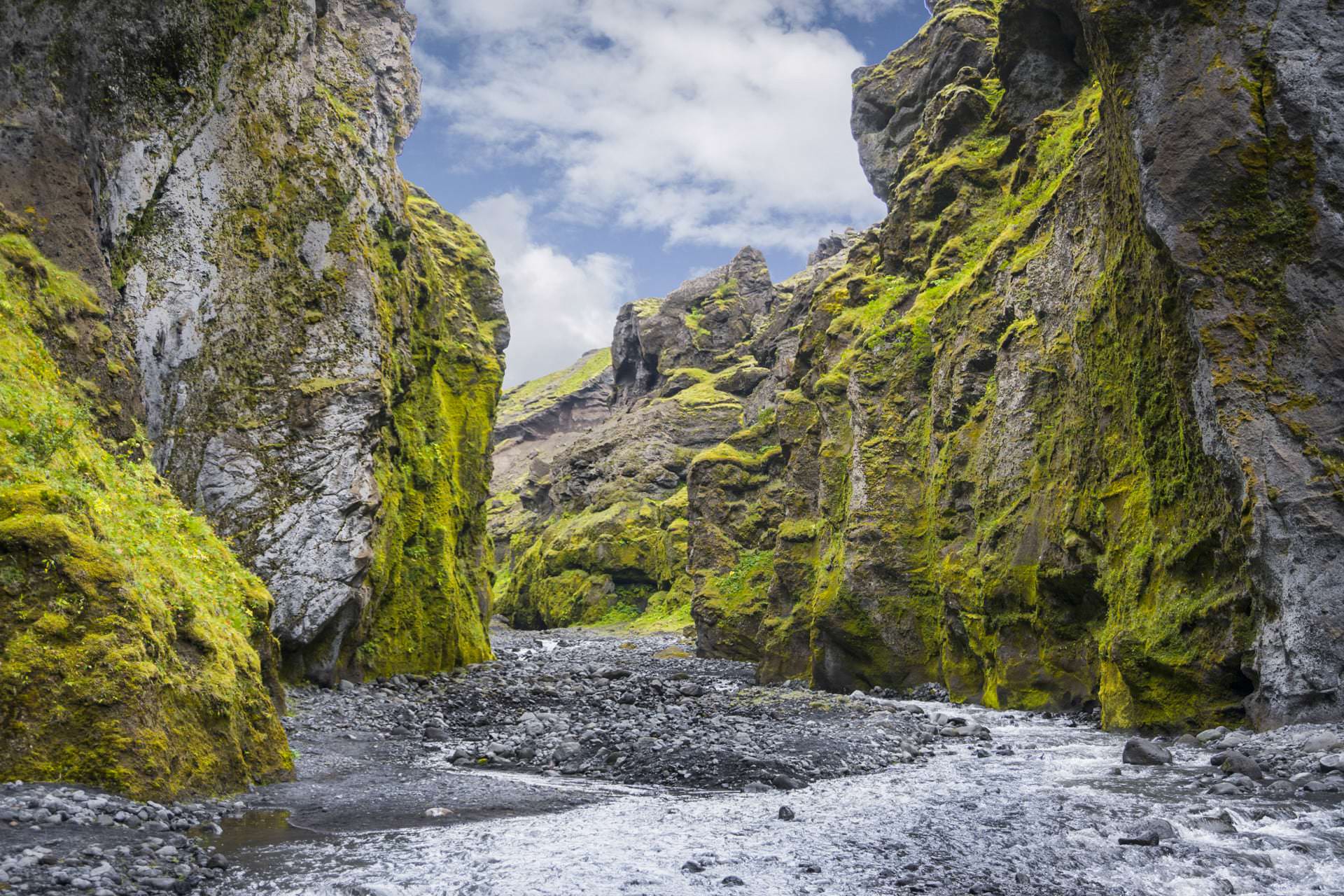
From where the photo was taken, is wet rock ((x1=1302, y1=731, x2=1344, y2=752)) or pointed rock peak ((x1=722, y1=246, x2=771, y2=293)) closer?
wet rock ((x1=1302, y1=731, x2=1344, y2=752))

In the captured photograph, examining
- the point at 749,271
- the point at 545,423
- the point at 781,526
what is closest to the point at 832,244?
the point at 749,271

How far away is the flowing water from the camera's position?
7398mm

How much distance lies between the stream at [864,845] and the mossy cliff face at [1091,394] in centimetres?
307

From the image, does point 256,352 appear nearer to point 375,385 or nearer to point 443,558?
point 375,385

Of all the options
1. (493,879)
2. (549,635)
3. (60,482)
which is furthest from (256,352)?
(549,635)

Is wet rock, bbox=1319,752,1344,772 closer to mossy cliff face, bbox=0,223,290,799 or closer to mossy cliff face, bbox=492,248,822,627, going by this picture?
mossy cliff face, bbox=0,223,290,799

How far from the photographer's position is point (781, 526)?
33.0m

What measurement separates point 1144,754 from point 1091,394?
832 centimetres

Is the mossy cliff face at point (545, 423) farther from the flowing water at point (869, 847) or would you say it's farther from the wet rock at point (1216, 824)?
the wet rock at point (1216, 824)

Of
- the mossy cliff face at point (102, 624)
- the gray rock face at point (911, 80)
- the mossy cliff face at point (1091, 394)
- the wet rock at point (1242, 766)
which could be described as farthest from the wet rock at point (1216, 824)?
the gray rock face at point (911, 80)

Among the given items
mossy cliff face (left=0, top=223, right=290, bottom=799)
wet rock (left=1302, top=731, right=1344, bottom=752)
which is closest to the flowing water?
wet rock (left=1302, top=731, right=1344, bottom=752)

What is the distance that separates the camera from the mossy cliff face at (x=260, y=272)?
16.8 meters

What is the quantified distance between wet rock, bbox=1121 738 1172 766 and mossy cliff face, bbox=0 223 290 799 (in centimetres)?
1150

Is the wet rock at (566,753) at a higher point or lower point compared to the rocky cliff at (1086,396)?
lower
